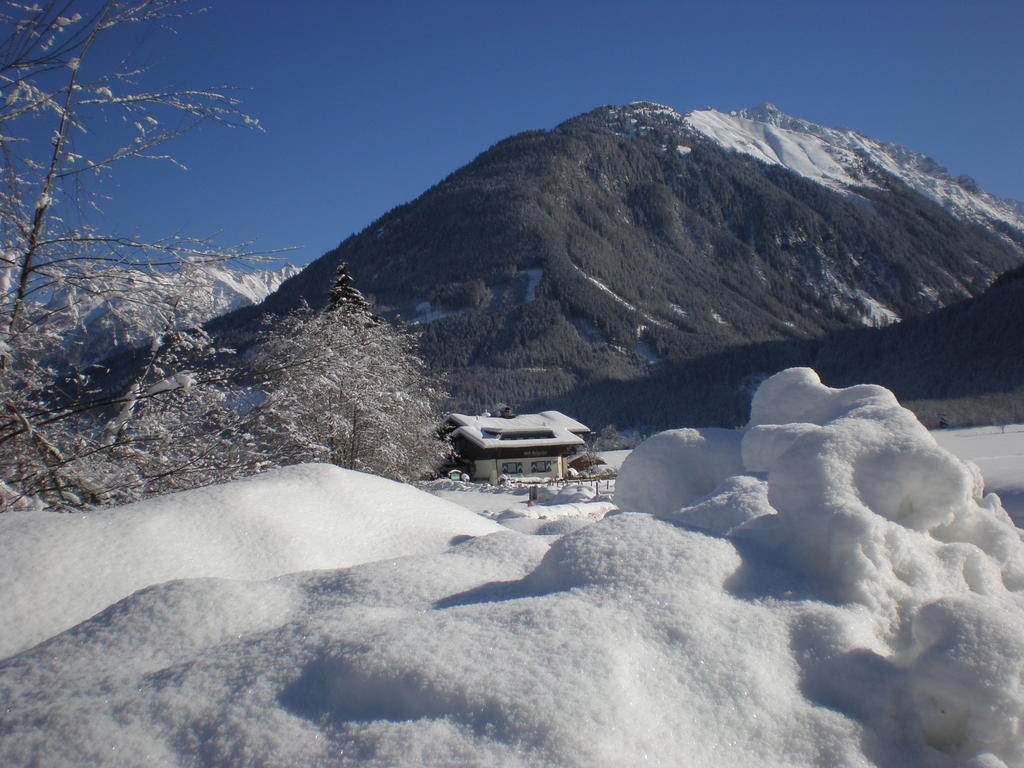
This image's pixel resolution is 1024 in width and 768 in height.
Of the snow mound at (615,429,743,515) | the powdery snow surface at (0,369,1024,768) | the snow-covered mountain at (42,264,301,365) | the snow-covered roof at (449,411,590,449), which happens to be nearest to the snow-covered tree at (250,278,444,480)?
the snow-covered mountain at (42,264,301,365)

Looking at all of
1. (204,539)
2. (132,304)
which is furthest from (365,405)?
(204,539)

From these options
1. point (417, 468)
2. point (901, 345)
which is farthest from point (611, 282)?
point (417, 468)

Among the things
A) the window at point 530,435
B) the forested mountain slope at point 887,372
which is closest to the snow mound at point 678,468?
the window at point 530,435

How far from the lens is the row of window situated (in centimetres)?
4943

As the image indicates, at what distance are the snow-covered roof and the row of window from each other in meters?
1.45

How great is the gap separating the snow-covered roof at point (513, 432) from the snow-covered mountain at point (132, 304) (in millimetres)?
43540

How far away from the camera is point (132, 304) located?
3418 millimetres

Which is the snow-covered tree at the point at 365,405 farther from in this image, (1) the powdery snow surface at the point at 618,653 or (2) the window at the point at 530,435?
(2) the window at the point at 530,435

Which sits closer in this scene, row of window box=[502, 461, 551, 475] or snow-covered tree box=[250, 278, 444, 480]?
snow-covered tree box=[250, 278, 444, 480]

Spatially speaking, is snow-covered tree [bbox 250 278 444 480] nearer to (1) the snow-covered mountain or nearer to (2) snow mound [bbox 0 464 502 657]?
(1) the snow-covered mountain

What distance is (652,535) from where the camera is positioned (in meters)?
2.43

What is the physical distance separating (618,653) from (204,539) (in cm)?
232

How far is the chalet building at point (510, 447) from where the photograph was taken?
160ft

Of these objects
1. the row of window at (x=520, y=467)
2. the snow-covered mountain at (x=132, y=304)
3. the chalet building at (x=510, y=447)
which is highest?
the snow-covered mountain at (x=132, y=304)
